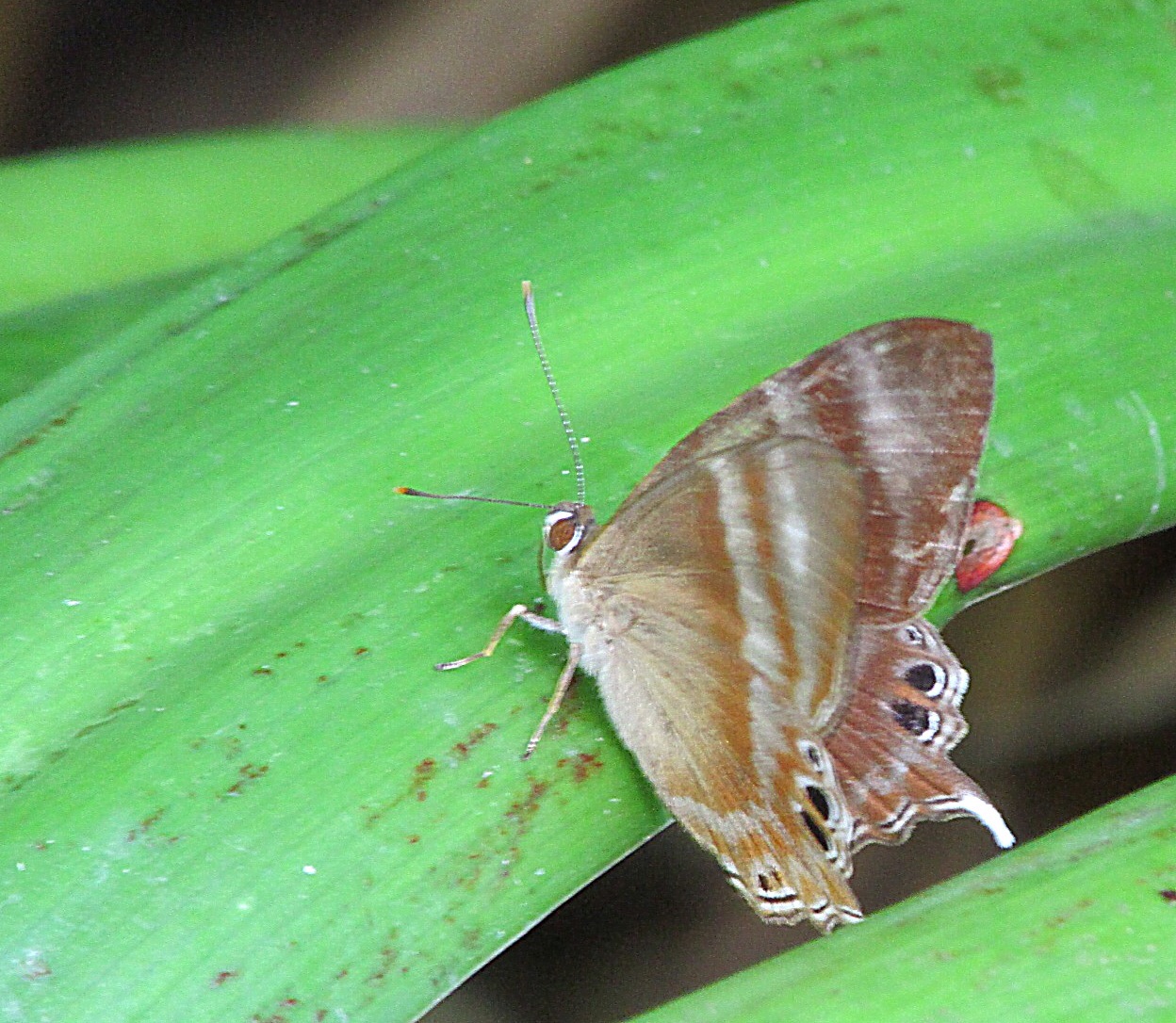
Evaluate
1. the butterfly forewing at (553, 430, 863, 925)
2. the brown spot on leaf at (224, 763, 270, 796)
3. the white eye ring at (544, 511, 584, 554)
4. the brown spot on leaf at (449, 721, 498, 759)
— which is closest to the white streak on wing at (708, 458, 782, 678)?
the butterfly forewing at (553, 430, 863, 925)

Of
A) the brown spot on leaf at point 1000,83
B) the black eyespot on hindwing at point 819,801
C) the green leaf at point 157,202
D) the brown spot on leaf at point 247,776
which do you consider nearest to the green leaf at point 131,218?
the green leaf at point 157,202

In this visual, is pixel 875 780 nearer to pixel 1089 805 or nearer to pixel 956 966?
pixel 956 966

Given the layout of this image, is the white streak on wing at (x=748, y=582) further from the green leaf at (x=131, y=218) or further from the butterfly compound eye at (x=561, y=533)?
the green leaf at (x=131, y=218)

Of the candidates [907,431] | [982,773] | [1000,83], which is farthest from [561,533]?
[982,773]

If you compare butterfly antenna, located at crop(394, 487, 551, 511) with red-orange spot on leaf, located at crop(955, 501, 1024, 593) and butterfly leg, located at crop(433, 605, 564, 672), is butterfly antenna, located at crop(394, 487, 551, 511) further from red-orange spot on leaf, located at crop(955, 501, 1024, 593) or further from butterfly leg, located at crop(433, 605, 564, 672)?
red-orange spot on leaf, located at crop(955, 501, 1024, 593)

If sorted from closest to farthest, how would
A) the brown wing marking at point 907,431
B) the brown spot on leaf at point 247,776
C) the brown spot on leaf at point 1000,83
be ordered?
the brown spot on leaf at point 247,776 < the brown wing marking at point 907,431 < the brown spot on leaf at point 1000,83

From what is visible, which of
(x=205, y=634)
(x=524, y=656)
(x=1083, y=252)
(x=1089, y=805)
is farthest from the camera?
(x=1089, y=805)

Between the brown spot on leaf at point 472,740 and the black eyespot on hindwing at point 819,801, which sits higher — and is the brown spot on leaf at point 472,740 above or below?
above

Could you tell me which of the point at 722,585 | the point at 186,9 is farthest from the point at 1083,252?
the point at 186,9
